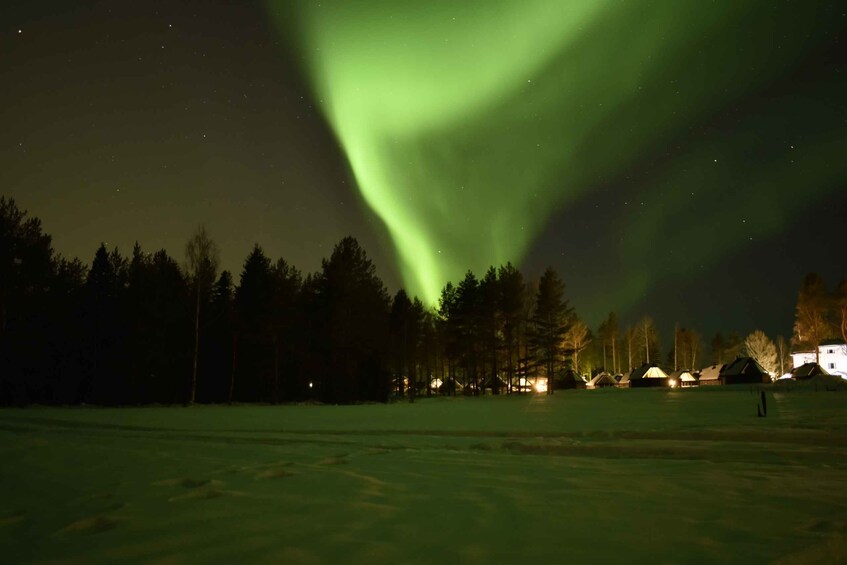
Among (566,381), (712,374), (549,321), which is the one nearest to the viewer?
(549,321)

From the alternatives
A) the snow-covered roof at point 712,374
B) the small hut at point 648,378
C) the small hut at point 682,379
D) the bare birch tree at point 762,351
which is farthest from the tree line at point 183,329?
the bare birch tree at point 762,351

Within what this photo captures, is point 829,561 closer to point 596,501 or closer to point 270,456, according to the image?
point 596,501

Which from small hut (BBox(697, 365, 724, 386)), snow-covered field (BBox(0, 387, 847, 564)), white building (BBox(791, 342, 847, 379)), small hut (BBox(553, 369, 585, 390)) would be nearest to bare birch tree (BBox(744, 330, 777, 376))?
white building (BBox(791, 342, 847, 379))

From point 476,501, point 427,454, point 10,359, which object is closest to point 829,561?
point 476,501

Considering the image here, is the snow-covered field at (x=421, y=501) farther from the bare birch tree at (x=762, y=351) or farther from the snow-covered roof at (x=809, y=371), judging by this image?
the bare birch tree at (x=762, y=351)

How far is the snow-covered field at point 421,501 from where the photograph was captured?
5164 mm

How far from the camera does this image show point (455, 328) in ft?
239

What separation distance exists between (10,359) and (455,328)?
4552 centimetres

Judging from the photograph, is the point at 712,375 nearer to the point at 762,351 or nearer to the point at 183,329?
the point at 762,351

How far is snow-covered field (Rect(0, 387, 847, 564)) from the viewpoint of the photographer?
16.9 ft

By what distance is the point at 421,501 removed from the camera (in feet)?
23.6

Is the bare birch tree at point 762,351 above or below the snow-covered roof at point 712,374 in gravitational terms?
above

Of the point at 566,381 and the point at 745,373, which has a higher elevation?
the point at 745,373

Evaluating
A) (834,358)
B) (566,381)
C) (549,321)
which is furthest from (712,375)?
(549,321)
